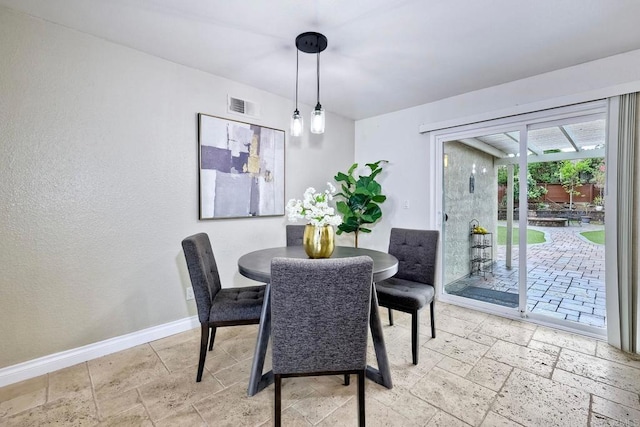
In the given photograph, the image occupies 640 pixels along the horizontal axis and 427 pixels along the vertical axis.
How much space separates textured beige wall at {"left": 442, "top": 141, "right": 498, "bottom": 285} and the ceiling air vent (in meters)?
2.30

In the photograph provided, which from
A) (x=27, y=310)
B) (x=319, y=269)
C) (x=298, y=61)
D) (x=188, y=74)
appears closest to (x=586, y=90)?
(x=298, y=61)

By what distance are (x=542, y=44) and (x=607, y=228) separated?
1.61 metres

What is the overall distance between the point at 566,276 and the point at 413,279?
1.75 meters

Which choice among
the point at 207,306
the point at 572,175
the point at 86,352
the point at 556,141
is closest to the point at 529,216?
the point at 572,175

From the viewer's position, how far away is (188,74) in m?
2.65

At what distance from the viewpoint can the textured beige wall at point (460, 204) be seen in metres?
3.46

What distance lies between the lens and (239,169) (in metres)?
2.96

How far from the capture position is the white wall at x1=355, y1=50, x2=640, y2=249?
8.00ft

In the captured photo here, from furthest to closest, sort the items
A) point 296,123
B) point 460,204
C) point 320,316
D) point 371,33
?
point 460,204, point 296,123, point 371,33, point 320,316

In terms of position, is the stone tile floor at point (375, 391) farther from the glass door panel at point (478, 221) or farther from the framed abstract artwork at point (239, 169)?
the framed abstract artwork at point (239, 169)

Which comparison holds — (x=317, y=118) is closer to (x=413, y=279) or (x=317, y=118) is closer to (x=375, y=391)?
(x=413, y=279)

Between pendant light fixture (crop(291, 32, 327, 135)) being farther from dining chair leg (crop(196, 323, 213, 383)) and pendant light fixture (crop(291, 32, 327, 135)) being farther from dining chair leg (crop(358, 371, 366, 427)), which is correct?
dining chair leg (crop(358, 371, 366, 427))

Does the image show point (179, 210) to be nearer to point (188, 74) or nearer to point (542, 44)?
point (188, 74)

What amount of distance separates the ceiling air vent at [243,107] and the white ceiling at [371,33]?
0.72 ft
